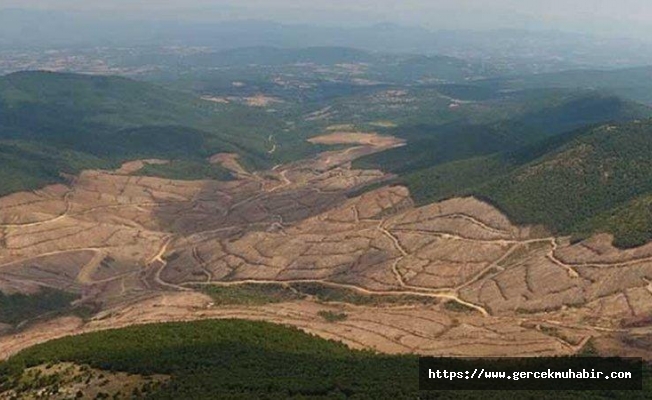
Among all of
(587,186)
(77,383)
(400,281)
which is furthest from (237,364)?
(587,186)

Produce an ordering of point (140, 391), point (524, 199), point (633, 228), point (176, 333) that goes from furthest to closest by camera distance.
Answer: point (524, 199) → point (633, 228) → point (176, 333) → point (140, 391)

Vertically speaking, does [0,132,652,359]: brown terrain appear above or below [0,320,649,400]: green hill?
below

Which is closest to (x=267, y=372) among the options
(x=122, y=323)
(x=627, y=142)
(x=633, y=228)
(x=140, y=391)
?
(x=140, y=391)

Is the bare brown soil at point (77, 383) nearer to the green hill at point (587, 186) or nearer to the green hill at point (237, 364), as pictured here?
the green hill at point (237, 364)

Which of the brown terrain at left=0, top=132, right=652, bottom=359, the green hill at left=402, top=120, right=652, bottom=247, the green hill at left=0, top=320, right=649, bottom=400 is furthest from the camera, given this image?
the green hill at left=402, top=120, right=652, bottom=247

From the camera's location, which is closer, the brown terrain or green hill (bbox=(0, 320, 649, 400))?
green hill (bbox=(0, 320, 649, 400))

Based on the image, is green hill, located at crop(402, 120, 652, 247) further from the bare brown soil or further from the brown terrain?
the bare brown soil

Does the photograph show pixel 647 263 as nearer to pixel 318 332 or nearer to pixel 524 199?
pixel 524 199

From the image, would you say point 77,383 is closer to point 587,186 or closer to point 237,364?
point 237,364

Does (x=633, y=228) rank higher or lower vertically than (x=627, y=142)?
lower

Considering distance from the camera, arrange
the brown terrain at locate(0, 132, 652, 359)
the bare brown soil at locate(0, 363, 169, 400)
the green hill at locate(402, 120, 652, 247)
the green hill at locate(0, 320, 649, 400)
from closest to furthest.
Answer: the green hill at locate(0, 320, 649, 400)
the bare brown soil at locate(0, 363, 169, 400)
the brown terrain at locate(0, 132, 652, 359)
the green hill at locate(402, 120, 652, 247)

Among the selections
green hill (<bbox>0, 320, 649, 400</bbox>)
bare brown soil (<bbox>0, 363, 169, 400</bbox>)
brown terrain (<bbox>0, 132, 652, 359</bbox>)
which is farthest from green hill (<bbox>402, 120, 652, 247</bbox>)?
bare brown soil (<bbox>0, 363, 169, 400</bbox>)
